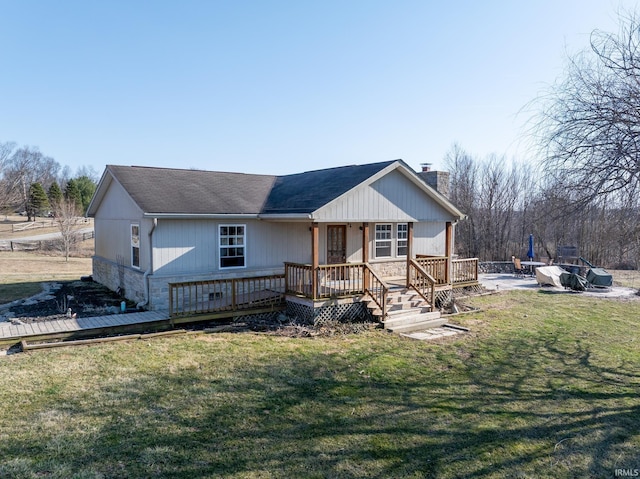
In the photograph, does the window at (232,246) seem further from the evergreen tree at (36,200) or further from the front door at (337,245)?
the evergreen tree at (36,200)

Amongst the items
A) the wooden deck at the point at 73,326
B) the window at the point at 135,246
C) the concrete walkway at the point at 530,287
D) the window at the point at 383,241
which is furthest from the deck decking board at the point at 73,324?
the concrete walkway at the point at 530,287

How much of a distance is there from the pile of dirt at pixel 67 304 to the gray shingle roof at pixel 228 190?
11.0ft

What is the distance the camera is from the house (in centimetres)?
1164

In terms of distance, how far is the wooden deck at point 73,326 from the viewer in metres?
8.98

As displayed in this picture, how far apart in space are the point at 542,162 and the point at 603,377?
473cm

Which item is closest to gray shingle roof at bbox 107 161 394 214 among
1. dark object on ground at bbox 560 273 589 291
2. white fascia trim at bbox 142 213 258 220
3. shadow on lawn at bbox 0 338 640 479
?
white fascia trim at bbox 142 213 258 220

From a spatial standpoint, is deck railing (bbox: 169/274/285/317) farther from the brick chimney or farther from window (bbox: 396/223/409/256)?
the brick chimney

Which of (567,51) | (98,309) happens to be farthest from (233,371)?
(567,51)

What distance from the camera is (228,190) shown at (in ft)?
47.4

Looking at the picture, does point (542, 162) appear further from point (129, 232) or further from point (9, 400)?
point (129, 232)

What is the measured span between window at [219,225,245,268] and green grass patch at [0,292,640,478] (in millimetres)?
3570

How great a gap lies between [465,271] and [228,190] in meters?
10.1

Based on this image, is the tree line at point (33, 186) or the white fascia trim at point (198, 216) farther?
the tree line at point (33, 186)

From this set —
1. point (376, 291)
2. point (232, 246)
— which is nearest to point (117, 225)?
point (232, 246)
